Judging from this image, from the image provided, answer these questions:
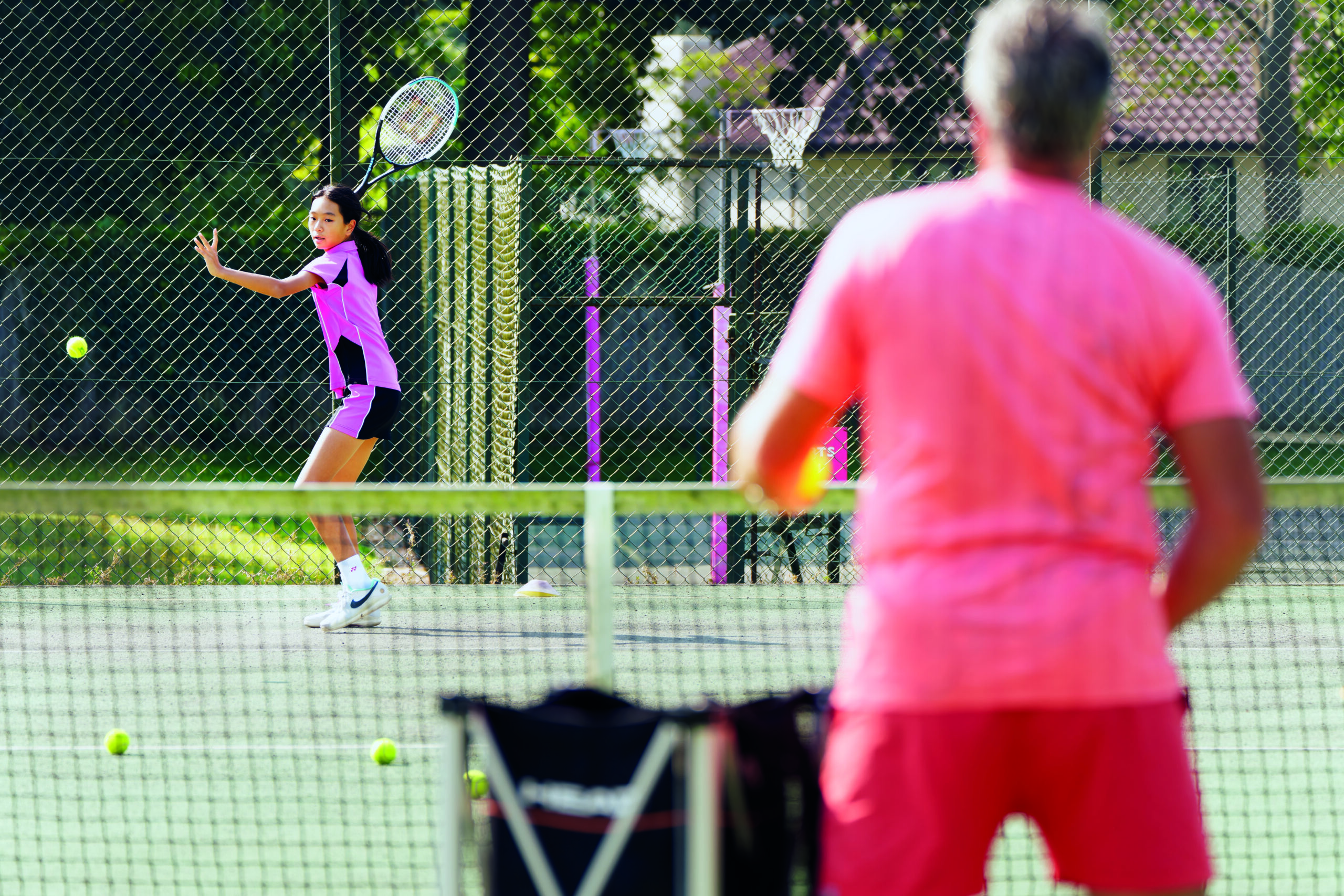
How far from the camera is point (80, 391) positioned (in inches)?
353

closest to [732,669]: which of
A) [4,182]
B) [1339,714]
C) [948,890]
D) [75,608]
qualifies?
[1339,714]

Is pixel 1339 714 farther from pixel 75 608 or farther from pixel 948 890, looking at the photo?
pixel 75 608

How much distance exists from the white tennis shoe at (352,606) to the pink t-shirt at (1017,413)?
185 inches

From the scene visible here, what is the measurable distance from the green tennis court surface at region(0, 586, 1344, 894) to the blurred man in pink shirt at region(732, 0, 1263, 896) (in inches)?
61.9

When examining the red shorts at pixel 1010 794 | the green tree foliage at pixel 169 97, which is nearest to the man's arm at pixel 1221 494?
the red shorts at pixel 1010 794

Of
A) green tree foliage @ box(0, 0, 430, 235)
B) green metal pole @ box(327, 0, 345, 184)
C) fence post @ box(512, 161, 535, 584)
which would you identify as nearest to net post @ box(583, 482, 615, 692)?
fence post @ box(512, 161, 535, 584)

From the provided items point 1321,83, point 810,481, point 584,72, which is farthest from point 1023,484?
point 584,72

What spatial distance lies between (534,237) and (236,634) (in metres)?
3.01

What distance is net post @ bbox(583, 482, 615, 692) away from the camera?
2266mm

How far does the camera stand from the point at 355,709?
480cm

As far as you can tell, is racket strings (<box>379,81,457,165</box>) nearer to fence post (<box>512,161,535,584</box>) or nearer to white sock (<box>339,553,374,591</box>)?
fence post (<box>512,161,535,584</box>)

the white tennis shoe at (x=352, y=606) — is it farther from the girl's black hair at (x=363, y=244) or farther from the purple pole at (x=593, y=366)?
the purple pole at (x=593, y=366)

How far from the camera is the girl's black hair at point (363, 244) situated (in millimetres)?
6062

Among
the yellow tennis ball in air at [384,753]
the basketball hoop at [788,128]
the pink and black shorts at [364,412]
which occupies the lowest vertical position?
the yellow tennis ball in air at [384,753]
